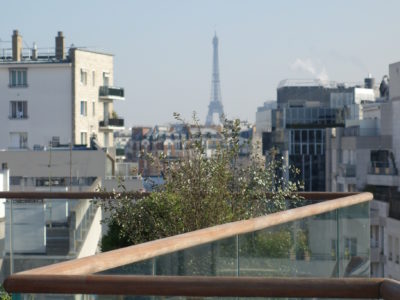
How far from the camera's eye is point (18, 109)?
75.5m

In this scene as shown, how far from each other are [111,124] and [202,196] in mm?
69017

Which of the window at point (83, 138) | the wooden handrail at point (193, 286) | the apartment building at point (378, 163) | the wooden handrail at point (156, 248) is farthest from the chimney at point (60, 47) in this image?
the wooden handrail at point (193, 286)

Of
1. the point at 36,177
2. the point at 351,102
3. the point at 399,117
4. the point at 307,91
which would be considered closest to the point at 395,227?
the point at 399,117

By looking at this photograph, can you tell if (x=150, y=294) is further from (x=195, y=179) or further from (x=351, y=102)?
(x=351, y=102)

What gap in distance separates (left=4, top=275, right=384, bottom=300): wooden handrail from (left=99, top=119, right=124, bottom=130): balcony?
243 feet

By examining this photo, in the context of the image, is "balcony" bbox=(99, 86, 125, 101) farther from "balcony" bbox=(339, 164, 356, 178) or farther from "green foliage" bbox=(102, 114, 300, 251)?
"green foliage" bbox=(102, 114, 300, 251)

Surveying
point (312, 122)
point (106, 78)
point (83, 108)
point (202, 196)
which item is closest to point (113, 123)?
point (106, 78)

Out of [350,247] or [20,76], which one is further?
[20,76]

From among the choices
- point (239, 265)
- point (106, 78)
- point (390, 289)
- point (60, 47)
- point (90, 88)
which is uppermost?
point (60, 47)

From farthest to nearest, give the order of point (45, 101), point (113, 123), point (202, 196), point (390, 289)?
point (113, 123) → point (45, 101) → point (202, 196) → point (390, 289)

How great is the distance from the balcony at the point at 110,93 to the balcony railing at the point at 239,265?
6945cm

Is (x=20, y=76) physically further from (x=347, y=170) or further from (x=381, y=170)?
(x=381, y=170)

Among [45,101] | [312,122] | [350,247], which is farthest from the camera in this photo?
[312,122]

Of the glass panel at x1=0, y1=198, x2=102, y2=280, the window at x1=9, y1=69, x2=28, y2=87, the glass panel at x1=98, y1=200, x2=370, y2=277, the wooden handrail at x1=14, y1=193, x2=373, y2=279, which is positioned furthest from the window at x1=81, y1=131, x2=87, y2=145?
the wooden handrail at x1=14, y1=193, x2=373, y2=279
